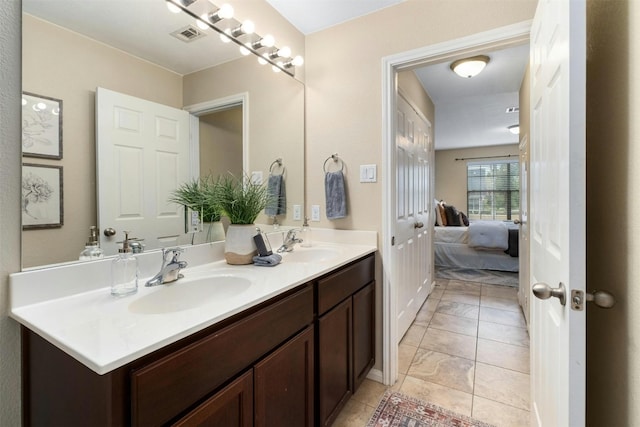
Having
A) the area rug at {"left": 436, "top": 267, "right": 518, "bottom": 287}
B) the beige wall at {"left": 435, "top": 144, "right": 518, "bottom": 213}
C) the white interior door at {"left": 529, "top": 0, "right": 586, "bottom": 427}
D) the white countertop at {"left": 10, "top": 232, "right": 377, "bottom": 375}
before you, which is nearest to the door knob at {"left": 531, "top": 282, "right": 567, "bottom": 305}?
the white interior door at {"left": 529, "top": 0, "right": 586, "bottom": 427}

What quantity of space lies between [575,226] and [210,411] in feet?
3.39

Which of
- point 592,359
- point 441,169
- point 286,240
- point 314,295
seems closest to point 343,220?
point 286,240

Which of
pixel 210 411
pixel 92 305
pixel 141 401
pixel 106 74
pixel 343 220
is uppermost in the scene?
pixel 106 74

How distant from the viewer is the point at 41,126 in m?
0.96

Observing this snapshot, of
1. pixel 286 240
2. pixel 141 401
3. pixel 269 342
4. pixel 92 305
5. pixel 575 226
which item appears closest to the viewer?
pixel 141 401

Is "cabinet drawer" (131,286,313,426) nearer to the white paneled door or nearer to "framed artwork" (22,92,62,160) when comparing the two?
"framed artwork" (22,92,62,160)

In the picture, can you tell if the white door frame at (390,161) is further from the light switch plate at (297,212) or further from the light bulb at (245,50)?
the light bulb at (245,50)

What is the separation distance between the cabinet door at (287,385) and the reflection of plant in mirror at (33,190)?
2.83 feet

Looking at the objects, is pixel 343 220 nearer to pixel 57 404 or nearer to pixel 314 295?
pixel 314 295

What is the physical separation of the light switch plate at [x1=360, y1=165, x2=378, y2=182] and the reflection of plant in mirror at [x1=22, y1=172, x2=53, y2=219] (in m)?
1.49

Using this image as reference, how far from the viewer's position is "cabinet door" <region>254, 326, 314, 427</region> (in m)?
0.96

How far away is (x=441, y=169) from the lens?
306 inches

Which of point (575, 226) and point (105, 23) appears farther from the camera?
point (105, 23)

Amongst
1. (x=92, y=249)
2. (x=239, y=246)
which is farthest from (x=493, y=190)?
(x=92, y=249)
